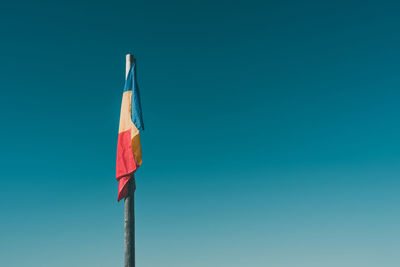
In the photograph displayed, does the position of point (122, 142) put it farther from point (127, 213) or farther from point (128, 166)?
point (127, 213)

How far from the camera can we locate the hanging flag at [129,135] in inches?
513

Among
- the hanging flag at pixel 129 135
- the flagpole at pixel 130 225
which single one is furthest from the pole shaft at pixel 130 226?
the hanging flag at pixel 129 135

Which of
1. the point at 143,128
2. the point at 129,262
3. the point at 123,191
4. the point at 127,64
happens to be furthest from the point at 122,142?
the point at 129,262

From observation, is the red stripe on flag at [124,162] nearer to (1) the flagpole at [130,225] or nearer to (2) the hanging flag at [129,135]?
(2) the hanging flag at [129,135]

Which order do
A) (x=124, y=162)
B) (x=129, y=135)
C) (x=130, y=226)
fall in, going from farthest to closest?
1. (x=129, y=135)
2. (x=124, y=162)
3. (x=130, y=226)

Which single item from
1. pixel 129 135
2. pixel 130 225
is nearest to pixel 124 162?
pixel 129 135

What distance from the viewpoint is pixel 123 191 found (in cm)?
1282

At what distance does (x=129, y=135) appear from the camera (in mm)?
13664

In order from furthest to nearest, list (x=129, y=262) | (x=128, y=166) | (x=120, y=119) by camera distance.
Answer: (x=120, y=119) < (x=128, y=166) < (x=129, y=262)

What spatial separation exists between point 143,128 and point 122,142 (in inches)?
33.9

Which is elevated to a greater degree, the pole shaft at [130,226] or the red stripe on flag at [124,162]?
the red stripe on flag at [124,162]

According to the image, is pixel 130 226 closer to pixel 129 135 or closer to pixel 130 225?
pixel 130 225

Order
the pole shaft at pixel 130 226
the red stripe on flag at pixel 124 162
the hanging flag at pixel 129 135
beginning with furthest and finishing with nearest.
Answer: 1. the hanging flag at pixel 129 135
2. the red stripe on flag at pixel 124 162
3. the pole shaft at pixel 130 226

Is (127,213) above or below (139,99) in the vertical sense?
below
